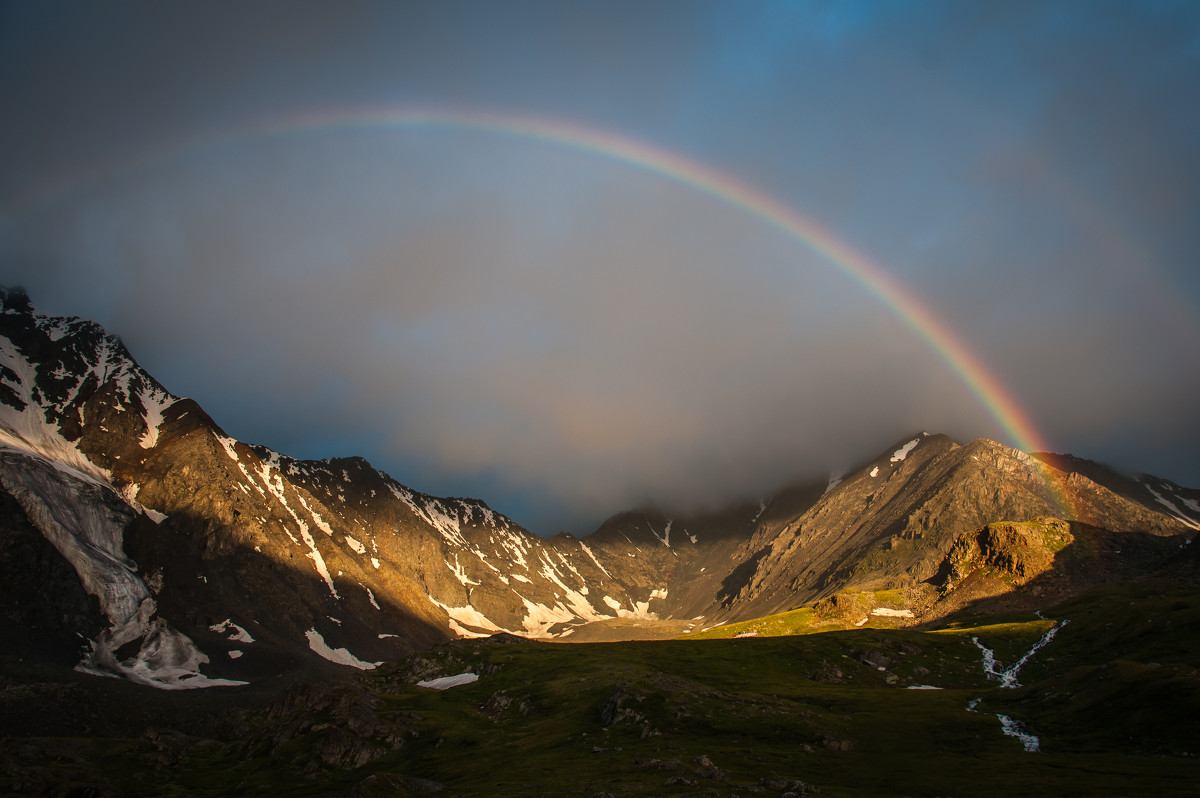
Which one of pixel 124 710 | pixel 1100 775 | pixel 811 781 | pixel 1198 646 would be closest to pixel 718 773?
pixel 811 781

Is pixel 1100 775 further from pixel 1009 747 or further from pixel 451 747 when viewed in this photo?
pixel 451 747

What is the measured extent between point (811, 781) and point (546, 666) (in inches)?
2960

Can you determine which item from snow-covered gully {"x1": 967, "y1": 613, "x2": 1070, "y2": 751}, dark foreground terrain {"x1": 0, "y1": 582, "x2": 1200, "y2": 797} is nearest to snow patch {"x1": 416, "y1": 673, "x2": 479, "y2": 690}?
dark foreground terrain {"x1": 0, "y1": 582, "x2": 1200, "y2": 797}

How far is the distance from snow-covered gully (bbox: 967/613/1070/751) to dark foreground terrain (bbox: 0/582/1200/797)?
0.94 meters

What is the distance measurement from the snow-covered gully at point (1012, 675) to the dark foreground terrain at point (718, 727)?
0.94m

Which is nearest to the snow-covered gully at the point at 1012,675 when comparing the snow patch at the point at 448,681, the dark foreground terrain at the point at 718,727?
the dark foreground terrain at the point at 718,727

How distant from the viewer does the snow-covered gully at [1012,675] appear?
202 feet

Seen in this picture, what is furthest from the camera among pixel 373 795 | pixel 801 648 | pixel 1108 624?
pixel 801 648

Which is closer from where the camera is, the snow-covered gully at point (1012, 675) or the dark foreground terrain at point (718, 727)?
the dark foreground terrain at point (718, 727)

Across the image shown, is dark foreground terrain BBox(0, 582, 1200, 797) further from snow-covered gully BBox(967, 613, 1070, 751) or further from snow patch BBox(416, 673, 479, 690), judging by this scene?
snow patch BBox(416, 673, 479, 690)

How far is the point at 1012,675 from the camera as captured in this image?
359 ft

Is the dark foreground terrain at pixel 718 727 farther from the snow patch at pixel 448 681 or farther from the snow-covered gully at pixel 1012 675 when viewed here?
the snow patch at pixel 448 681

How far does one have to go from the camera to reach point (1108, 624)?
11556 centimetres

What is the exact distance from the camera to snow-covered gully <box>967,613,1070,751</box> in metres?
61.5
